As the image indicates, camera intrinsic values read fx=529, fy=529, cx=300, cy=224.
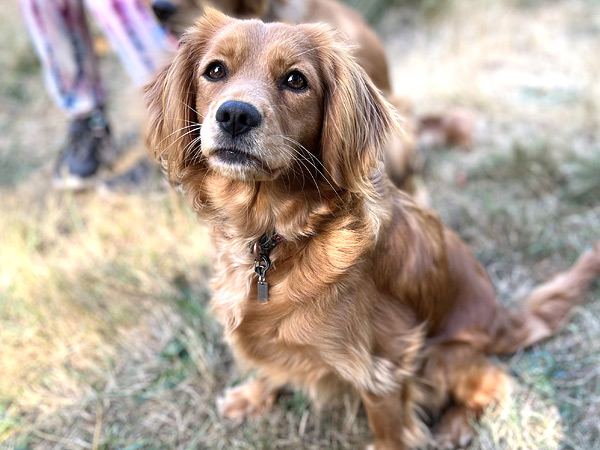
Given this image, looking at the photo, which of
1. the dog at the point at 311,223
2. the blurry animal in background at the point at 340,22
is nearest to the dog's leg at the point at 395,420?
the dog at the point at 311,223

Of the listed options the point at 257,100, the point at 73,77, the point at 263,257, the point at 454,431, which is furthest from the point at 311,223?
the point at 73,77

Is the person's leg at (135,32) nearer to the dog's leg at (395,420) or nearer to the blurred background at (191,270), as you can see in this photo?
the blurred background at (191,270)

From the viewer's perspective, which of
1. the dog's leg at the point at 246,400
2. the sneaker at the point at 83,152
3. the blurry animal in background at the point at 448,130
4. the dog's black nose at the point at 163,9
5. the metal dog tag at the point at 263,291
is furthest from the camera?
the blurry animal in background at the point at 448,130

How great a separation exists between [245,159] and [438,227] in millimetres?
1003

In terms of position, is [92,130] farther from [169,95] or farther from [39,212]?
[169,95]

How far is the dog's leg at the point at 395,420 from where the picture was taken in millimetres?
2207

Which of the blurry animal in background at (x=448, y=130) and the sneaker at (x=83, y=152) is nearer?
the sneaker at (x=83, y=152)

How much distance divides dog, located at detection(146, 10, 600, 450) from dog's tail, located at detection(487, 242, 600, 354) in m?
0.38

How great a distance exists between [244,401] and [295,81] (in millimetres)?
1600

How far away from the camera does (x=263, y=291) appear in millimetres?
2006

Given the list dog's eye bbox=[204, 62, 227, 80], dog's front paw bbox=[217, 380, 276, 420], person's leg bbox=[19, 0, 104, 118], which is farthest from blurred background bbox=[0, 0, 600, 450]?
dog's eye bbox=[204, 62, 227, 80]

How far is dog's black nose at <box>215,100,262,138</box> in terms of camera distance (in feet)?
5.51

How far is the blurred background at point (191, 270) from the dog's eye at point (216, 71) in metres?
1.46

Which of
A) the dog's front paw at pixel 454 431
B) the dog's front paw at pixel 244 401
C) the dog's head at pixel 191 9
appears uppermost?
the dog's head at pixel 191 9
